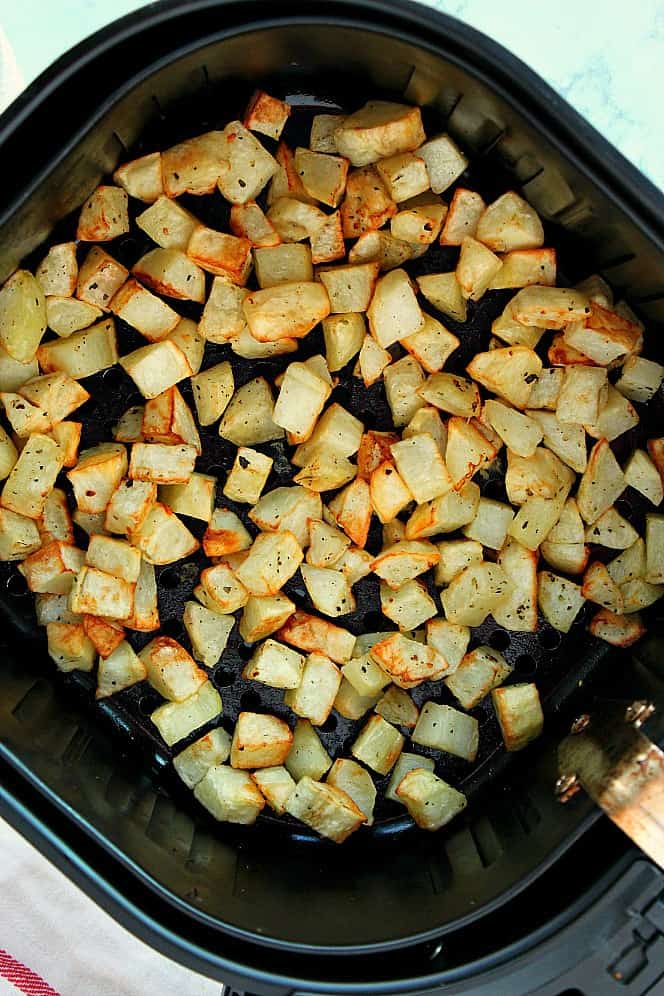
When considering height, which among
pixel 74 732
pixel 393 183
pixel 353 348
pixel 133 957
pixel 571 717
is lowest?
pixel 133 957

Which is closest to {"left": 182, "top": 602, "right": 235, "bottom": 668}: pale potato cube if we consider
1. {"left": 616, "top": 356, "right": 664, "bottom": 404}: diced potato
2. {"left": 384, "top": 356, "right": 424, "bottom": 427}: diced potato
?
{"left": 384, "top": 356, "right": 424, "bottom": 427}: diced potato

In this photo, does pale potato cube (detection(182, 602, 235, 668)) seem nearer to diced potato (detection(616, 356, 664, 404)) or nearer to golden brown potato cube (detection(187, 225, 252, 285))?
golden brown potato cube (detection(187, 225, 252, 285))

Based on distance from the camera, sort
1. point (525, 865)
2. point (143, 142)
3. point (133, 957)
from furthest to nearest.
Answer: point (133, 957), point (143, 142), point (525, 865)

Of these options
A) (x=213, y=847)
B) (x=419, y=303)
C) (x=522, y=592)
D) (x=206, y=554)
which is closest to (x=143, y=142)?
(x=419, y=303)

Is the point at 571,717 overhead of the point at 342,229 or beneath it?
beneath

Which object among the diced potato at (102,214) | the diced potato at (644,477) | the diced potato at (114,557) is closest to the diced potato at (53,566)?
the diced potato at (114,557)

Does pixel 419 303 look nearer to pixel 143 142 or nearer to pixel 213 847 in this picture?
pixel 143 142
